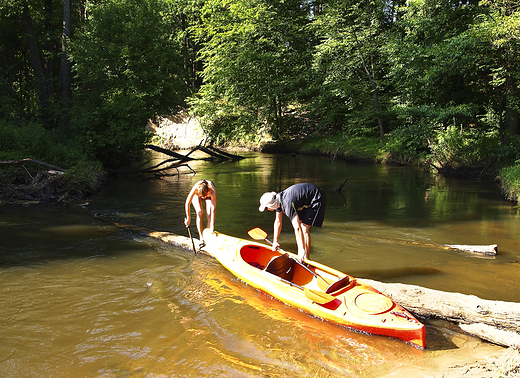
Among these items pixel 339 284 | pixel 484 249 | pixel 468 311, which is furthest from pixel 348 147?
pixel 468 311

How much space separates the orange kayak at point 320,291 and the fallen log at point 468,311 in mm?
250

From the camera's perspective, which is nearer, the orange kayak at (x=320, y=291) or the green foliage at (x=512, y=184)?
the orange kayak at (x=320, y=291)

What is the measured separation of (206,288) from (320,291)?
1.74 m

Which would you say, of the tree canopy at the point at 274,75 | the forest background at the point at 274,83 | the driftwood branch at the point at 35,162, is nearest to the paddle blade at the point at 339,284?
the forest background at the point at 274,83

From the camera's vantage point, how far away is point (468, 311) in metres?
3.89

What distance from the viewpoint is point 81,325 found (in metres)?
4.41

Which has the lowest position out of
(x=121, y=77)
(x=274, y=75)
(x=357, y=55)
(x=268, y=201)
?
(x=268, y=201)

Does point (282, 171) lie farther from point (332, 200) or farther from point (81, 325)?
point (81, 325)

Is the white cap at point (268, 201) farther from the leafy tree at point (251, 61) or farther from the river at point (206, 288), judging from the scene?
the leafy tree at point (251, 61)

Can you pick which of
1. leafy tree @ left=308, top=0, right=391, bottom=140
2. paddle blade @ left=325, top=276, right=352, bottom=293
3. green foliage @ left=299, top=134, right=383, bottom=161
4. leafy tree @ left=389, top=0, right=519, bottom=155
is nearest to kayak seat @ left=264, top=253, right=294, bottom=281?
paddle blade @ left=325, top=276, right=352, bottom=293

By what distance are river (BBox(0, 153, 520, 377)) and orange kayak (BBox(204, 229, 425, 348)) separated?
0.51ft

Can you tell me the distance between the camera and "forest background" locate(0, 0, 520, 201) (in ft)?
43.8

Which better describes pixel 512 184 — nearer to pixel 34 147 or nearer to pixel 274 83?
pixel 34 147

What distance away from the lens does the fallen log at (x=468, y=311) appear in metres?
3.65
